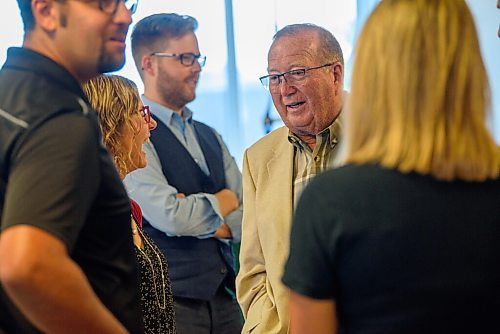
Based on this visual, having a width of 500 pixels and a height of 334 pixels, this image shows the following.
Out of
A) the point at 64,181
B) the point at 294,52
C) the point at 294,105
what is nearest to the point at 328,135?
the point at 294,105

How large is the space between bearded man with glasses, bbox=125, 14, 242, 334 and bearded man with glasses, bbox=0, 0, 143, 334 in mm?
1396

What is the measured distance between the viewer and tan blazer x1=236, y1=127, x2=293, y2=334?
2.22 m

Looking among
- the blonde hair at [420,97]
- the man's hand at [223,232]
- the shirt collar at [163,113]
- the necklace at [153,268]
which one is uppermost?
the blonde hair at [420,97]

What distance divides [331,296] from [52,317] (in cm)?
42

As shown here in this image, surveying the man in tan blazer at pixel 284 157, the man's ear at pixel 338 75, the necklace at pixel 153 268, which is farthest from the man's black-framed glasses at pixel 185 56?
the necklace at pixel 153 268

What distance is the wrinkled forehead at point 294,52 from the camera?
2.35 metres

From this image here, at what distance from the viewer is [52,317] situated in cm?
120

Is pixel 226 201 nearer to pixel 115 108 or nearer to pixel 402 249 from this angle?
pixel 115 108

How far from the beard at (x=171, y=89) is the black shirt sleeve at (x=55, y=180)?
1864 mm

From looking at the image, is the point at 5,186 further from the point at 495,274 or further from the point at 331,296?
the point at 495,274

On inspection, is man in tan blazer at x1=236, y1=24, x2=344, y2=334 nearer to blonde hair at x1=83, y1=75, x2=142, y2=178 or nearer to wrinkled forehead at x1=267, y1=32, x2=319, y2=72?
wrinkled forehead at x1=267, y1=32, x2=319, y2=72

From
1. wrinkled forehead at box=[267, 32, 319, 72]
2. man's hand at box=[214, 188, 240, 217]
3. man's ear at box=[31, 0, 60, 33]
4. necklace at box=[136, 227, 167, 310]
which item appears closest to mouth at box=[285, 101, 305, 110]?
wrinkled forehead at box=[267, 32, 319, 72]

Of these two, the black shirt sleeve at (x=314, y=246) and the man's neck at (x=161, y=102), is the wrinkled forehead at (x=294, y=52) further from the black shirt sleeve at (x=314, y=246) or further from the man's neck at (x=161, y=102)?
the black shirt sleeve at (x=314, y=246)

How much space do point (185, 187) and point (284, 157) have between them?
0.69 m
